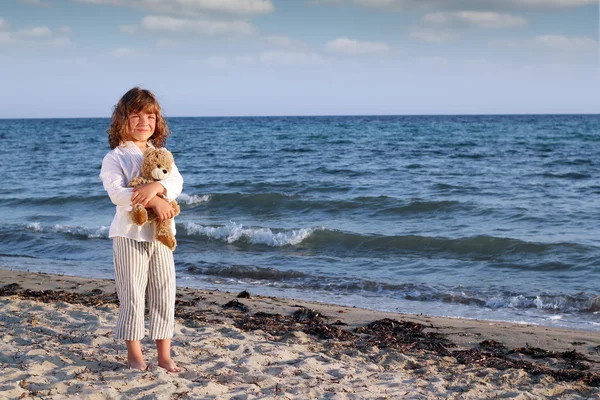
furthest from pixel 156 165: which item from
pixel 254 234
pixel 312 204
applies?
pixel 312 204

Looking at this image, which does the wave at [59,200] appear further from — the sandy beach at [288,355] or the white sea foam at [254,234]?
the sandy beach at [288,355]

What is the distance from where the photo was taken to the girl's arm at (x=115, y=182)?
11.9ft

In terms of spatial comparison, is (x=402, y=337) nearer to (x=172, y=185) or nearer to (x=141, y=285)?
(x=141, y=285)

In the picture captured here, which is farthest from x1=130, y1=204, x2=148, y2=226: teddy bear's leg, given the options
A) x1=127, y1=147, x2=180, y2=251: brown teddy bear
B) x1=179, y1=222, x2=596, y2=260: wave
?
x1=179, y1=222, x2=596, y2=260: wave

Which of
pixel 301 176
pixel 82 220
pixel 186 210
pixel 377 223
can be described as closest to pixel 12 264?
pixel 82 220

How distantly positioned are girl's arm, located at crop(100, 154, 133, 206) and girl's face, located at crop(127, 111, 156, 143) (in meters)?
0.21

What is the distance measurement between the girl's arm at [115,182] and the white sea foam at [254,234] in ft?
23.4

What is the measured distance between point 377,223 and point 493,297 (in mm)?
5007

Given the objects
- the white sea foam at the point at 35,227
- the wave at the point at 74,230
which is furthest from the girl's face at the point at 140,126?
the white sea foam at the point at 35,227

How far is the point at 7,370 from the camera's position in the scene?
3.94m

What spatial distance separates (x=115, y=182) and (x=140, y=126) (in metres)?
0.40

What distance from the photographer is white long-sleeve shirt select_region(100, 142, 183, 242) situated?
12.2 ft

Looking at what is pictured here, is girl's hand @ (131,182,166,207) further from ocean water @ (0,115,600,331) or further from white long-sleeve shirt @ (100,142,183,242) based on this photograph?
ocean water @ (0,115,600,331)

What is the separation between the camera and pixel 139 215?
3627mm
